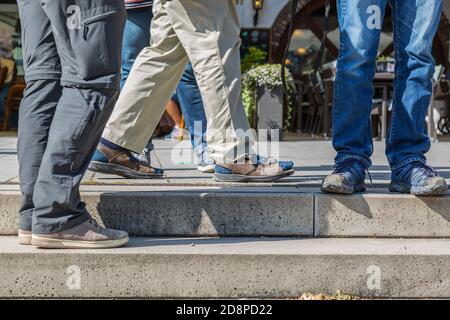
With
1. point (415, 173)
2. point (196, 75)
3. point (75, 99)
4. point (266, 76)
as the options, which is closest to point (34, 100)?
point (75, 99)

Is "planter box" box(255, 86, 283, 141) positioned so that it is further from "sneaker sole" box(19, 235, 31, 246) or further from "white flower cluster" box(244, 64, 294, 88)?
"sneaker sole" box(19, 235, 31, 246)

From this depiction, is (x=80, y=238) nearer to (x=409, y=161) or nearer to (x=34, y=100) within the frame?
(x=34, y=100)

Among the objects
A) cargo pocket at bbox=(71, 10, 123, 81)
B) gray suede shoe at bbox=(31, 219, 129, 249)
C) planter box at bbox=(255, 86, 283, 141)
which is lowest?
planter box at bbox=(255, 86, 283, 141)

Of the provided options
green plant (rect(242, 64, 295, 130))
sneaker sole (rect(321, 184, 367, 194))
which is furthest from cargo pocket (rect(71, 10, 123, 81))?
green plant (rect(242, 64, 295, 130))

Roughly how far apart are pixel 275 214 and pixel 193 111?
1.33 meters

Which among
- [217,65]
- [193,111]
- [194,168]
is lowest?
[194,168]

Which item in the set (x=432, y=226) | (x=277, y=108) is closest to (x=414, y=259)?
(x=432, y=226)

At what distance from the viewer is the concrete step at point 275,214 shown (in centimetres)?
323

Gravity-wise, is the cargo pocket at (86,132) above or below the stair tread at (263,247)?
above

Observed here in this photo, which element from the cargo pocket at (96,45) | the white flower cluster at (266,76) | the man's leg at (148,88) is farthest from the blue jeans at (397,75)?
the white flower cluster at (266,76)

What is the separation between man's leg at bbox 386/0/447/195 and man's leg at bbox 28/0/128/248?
4.18 feet

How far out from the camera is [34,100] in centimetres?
299

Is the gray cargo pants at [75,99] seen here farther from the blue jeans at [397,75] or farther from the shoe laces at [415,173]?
the shoe laces at [415,173]

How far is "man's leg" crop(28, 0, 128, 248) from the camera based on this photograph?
2760 mm
